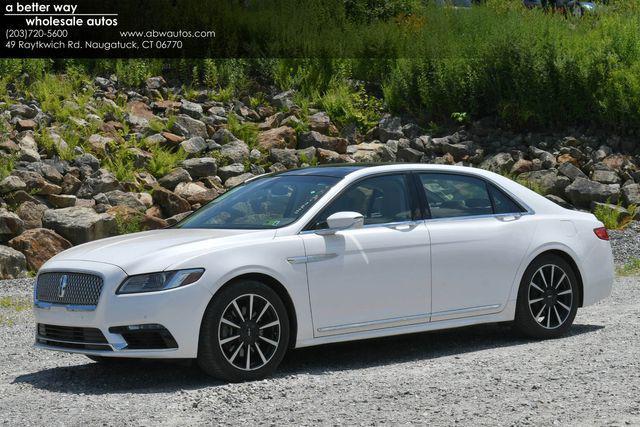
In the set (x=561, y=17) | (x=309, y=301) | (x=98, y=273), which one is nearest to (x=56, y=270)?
(x=98, y=273)

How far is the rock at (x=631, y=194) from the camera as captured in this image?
19047 mm

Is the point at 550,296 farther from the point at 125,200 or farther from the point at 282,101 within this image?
the point at 282,101

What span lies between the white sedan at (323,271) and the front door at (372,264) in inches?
0.4

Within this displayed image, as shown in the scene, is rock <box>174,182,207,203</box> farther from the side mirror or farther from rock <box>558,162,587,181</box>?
the side mirror

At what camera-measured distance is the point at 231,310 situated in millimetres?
7676

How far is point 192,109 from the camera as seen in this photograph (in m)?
20.3

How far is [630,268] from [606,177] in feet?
15.6

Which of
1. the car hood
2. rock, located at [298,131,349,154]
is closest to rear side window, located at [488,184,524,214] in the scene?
the car hood

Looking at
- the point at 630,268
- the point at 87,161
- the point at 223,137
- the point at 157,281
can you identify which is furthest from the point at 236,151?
the point at 157,281

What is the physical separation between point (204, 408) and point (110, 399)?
816mm

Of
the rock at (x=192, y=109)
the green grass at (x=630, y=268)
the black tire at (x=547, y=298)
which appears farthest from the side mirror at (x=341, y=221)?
the rock at (x=192, y=109)

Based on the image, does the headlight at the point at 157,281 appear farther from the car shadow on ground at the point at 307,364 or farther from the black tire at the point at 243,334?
the car shadow on ground at the point at 307,364

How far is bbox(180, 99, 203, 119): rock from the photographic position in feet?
66.5

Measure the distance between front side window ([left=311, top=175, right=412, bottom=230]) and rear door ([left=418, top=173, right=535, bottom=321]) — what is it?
235mm
